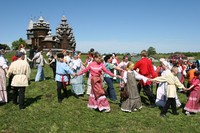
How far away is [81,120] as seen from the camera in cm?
757

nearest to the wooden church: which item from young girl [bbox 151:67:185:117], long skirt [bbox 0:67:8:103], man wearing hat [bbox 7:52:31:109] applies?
long skirt [bbox 0:67:8:103]

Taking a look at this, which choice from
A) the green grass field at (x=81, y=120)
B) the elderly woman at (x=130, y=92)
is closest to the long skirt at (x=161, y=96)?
the green grass field at (x=81, y=120)

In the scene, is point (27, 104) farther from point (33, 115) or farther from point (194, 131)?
point (194, 131)

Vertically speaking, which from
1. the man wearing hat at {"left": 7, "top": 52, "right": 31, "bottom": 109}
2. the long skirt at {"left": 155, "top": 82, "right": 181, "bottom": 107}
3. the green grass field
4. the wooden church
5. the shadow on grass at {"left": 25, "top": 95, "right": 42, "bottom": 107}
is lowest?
the green grass field

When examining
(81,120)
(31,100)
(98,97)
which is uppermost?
(98,97)

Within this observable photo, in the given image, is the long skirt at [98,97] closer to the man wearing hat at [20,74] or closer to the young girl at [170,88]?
the young girl at [170,88]

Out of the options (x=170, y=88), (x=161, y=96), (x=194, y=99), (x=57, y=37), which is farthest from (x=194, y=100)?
(x=57, y=37)

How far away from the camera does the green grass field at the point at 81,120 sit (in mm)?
6875

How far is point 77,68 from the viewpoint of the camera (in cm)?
1155

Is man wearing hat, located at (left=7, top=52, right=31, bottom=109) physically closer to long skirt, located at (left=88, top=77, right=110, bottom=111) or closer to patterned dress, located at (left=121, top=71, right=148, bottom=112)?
long skirt, located at (left=88, top=77, right=110, bottom=111)

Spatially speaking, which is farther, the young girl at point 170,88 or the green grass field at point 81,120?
the young girl at point 170,88

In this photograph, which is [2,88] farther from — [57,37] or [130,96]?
[57,37]

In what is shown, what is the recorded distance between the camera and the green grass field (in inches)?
271

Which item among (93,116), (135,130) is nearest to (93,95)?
(93,116)
